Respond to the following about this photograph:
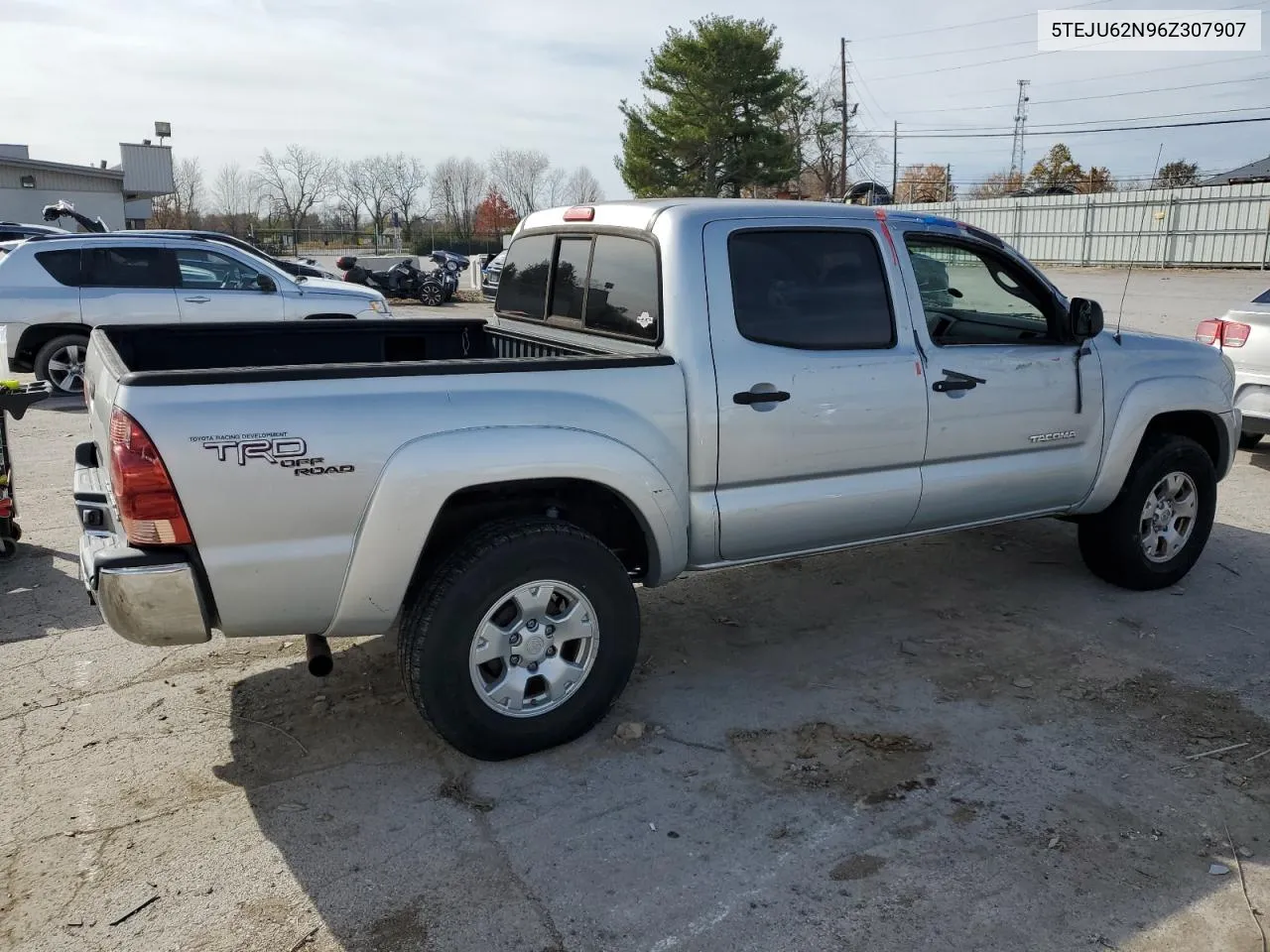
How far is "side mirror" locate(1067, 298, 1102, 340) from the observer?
15.5 feet

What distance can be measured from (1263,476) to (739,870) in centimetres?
717

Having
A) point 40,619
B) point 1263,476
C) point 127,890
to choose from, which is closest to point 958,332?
point 127,890

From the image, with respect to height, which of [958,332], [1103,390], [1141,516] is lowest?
[1141,516]

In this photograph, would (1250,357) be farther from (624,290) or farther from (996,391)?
(624,290)

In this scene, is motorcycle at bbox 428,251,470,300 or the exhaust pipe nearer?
the exhaust pipe

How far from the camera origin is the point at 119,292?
36.8 ft

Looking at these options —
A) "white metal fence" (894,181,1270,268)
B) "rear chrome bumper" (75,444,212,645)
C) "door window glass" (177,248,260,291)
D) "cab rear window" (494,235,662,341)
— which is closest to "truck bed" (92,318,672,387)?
"cab rear window" (494,235,662,341)

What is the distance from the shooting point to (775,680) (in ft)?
14.5

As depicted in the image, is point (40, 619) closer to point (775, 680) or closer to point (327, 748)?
point (327, 748)

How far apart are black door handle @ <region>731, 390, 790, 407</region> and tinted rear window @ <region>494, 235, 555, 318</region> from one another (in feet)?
4.53

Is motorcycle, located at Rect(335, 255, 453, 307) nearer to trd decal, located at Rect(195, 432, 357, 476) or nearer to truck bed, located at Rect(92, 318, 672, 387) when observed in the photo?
truck bed, located at Rect(92, 318, 672, 387)

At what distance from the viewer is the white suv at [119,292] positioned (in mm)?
10961

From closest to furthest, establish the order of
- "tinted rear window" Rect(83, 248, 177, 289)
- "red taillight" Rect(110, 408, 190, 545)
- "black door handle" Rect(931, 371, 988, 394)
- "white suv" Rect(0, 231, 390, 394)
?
1. "red taillight" Rect(110, 408, 190, 545)
2. "black door handle" Rect(931, 371, 988, 394)
3. "white suv" Rect(0, 231, 390, 394)
4. "tinted rear window" Rect(83, 248, 177, 289)

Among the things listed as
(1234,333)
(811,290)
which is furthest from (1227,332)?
(811,290)
